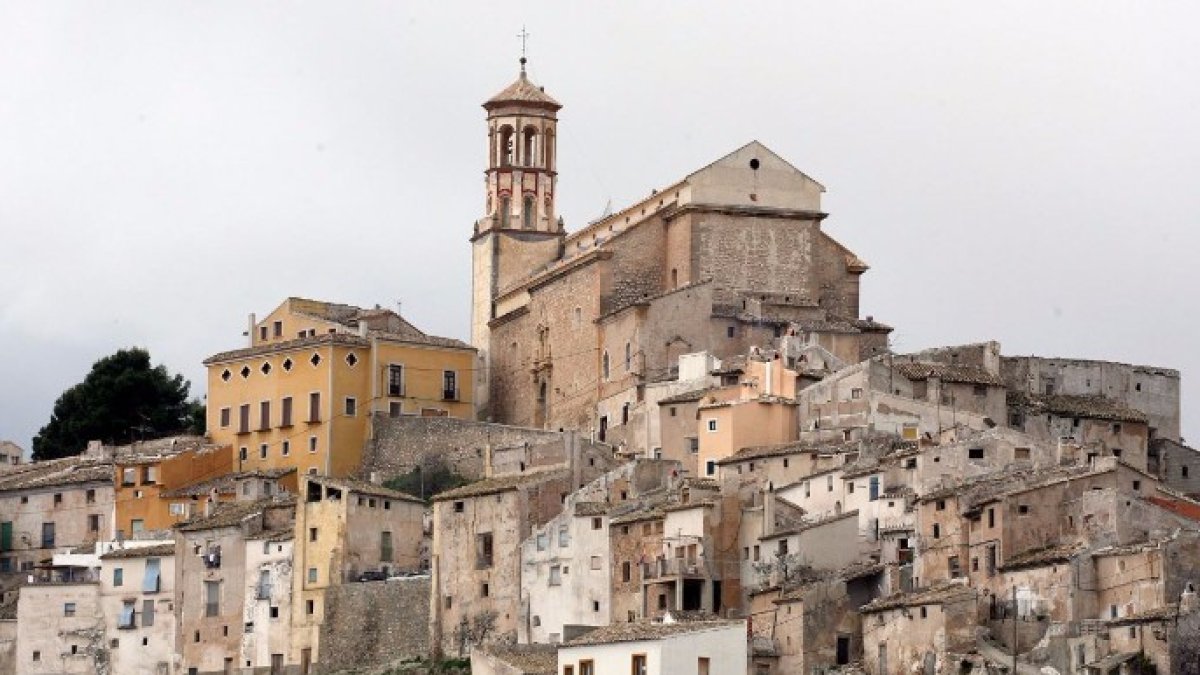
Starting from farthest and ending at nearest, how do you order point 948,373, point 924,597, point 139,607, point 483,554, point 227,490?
point 227,490 → point 139,607 → point 948,373 → point 483,554 → point 924,597

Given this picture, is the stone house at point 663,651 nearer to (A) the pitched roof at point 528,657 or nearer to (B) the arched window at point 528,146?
(A) the pitched roof at point 528,657

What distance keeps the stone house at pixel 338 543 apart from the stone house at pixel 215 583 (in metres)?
1.76

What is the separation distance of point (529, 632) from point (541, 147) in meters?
28.6

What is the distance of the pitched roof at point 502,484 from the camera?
8312cm

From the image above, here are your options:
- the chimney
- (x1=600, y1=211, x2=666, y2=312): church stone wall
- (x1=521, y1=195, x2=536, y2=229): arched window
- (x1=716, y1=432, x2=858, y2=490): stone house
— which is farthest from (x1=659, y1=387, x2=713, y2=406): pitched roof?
the chimney

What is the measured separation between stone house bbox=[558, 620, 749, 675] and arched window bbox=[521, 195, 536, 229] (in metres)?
39.1

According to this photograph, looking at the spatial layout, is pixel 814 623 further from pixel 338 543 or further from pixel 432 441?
pixel 432 441

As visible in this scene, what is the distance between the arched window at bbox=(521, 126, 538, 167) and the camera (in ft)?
346

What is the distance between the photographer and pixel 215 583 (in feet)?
286

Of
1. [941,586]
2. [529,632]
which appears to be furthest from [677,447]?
[941,586]

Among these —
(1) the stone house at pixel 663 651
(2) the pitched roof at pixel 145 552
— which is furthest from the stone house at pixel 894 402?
(1) the stone house at pixel 663 651

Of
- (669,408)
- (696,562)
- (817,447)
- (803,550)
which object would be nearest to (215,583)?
(669,408)

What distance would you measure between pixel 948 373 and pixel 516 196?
71.3 feet

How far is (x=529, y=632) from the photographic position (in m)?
79.8
